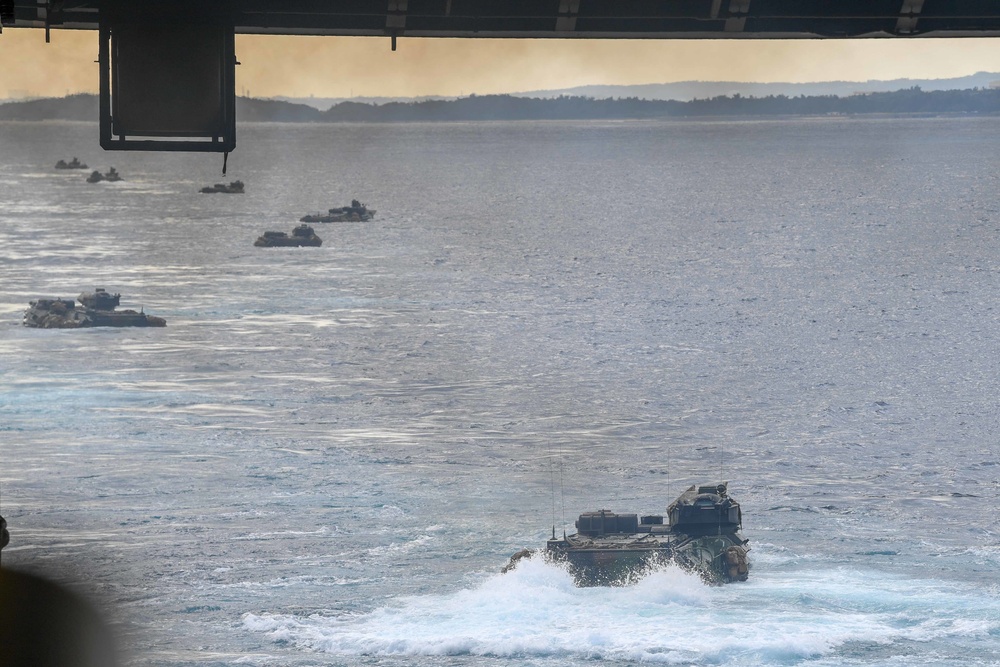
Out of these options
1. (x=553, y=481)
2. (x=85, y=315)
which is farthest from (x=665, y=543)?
(x=85, y=315)

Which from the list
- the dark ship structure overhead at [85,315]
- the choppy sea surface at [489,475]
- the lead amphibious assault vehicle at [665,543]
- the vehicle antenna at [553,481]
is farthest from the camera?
the dark ship structure overhead at [85,315]

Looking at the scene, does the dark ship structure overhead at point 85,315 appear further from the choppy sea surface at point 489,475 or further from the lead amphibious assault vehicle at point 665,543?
the lead amphibious assault vehicle at point 665,543

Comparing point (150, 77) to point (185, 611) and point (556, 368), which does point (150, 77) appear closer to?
point (185, 611)

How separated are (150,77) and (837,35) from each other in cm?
903

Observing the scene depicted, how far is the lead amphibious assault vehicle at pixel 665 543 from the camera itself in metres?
92.1

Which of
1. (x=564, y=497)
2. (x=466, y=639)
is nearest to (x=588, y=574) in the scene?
(x=564, y=497)

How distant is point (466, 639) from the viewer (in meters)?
82.4

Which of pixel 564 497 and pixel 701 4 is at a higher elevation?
pixel 701 4

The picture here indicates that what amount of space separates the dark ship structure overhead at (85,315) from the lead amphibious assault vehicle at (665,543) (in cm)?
7453

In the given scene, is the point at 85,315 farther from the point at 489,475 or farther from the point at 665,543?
the point at 665,543

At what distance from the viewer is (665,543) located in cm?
9444

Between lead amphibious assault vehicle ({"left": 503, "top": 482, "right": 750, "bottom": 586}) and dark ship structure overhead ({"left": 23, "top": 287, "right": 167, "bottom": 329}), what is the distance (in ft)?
245

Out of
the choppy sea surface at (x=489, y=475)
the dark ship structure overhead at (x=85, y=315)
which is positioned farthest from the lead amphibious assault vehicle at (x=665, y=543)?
the dark ship structure overhead at (x=85, y=315)

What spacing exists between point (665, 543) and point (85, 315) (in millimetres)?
82200
